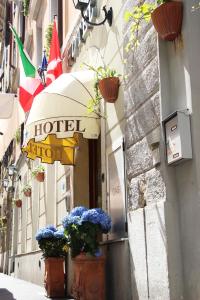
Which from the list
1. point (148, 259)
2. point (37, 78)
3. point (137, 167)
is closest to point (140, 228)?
point (148, 259)

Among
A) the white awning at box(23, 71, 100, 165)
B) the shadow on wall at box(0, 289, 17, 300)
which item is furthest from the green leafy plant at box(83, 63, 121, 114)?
the shadow on wall at box(0, 289, 17, 300)

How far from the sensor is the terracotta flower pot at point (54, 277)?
8461 mm

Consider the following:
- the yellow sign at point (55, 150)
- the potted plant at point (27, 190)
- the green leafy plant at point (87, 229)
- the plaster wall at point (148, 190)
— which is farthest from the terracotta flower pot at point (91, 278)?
the potted plant at point (27, 190)

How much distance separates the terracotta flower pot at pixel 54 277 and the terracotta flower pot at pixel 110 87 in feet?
10.5

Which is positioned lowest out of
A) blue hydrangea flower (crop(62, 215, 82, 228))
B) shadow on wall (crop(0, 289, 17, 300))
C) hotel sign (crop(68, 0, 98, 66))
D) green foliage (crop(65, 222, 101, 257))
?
shadow on wall (crop(0, 289, 17, 300))

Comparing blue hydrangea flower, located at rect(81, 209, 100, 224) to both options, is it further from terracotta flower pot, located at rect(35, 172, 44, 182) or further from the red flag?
terracotta flower pot, located at rect(35, 172, 44, 182)

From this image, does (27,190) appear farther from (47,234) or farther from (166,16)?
(166,16)

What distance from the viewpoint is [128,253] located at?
6148 mm

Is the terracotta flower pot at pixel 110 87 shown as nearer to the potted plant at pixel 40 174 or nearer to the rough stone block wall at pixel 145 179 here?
the rough stone block wall at pixel 145 179

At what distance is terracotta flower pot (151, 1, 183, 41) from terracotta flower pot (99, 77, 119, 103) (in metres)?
1.82

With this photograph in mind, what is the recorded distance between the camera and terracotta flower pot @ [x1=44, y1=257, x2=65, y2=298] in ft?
27.8

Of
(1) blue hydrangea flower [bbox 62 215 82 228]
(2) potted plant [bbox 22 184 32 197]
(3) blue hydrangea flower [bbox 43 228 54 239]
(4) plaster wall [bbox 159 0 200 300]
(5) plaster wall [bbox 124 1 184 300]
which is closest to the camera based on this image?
(4) plaster wall [bbox 159 0 200 300]

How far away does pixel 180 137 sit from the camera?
15.9 feet

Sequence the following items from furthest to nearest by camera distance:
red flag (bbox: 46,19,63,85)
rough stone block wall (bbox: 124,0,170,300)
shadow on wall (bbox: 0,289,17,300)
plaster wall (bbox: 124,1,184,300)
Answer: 1. red flag (bbox: 46,19,63,85)
2. shadow on wall (bbox: 0,289,17,300)
3. rough stone block wall (bbox: 124,0,170,300)
4. plaster wall (bbox: 124,1,184,300)
